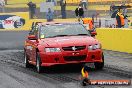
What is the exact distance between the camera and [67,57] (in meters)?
12.6

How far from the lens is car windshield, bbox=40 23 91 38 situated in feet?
45.2

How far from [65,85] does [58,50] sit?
2.78m

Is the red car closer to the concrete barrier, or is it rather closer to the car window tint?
the car window tint

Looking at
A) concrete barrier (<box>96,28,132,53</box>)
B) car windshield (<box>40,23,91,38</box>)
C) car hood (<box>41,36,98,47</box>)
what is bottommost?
concrete barrier (<box>96,28,132,53</box>)

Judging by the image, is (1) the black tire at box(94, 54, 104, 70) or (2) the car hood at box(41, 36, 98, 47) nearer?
(2) the car hood at box(41, 36, 98, 47)

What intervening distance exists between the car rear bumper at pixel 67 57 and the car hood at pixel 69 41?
0.25m

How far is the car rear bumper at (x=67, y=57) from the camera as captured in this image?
12.5 metres

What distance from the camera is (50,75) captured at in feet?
40.5

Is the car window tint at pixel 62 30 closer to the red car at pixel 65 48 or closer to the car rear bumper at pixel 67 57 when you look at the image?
the red car at pixel 65 48

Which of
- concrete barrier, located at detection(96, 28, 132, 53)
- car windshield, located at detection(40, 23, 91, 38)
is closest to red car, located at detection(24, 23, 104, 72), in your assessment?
car windshield, located at detection(40, 23, 91, 38)

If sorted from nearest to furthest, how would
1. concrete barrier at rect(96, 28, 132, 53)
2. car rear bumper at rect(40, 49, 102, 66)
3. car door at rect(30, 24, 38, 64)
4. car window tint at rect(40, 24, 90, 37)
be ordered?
car rear bumper at rect(40, 49, 102, 66) < car door at rect(30, 24, 38, 64) < car window tint at rect(40, 24, 90, 37) < concrete barrier at rect(96, 28, 132, 53)

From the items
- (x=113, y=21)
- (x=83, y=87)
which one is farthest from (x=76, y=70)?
(x=113, y=21)

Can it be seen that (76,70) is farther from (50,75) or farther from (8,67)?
(8,67)

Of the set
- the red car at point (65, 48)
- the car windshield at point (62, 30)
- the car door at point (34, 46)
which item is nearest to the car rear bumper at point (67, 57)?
the red car at point (65, 48)
